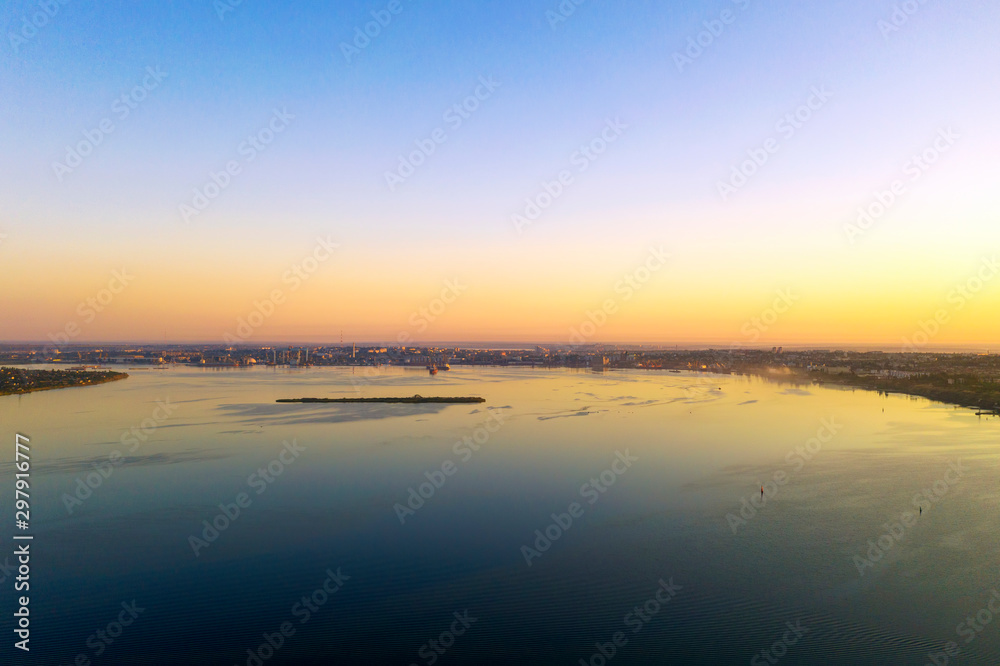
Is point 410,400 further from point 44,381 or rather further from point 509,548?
point 44,381

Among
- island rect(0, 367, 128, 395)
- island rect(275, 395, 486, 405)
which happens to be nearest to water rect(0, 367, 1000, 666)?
island rect(275, 395, 486, 405)

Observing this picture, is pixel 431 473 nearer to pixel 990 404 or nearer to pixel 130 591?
pixel 130 591

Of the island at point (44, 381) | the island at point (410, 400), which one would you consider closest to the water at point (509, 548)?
the island at point (410, 400)

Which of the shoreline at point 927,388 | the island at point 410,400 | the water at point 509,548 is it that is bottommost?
the water at point 509,548

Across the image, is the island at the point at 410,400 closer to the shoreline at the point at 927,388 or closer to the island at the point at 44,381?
the island at the point at 44,381

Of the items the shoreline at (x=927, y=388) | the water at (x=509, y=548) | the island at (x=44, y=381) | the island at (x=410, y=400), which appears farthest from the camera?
the island at (x=44, y=381)

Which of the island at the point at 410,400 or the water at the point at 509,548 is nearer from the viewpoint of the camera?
the water at the point at 509,548

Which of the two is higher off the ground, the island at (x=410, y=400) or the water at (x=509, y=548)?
the island at (x=410, y=400)

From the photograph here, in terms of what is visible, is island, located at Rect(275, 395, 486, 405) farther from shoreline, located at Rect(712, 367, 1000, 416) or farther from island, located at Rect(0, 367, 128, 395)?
shoreline, located at Rect(712, 367, 1000, 416)

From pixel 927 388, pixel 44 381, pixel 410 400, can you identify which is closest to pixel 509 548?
pixel 410 400
